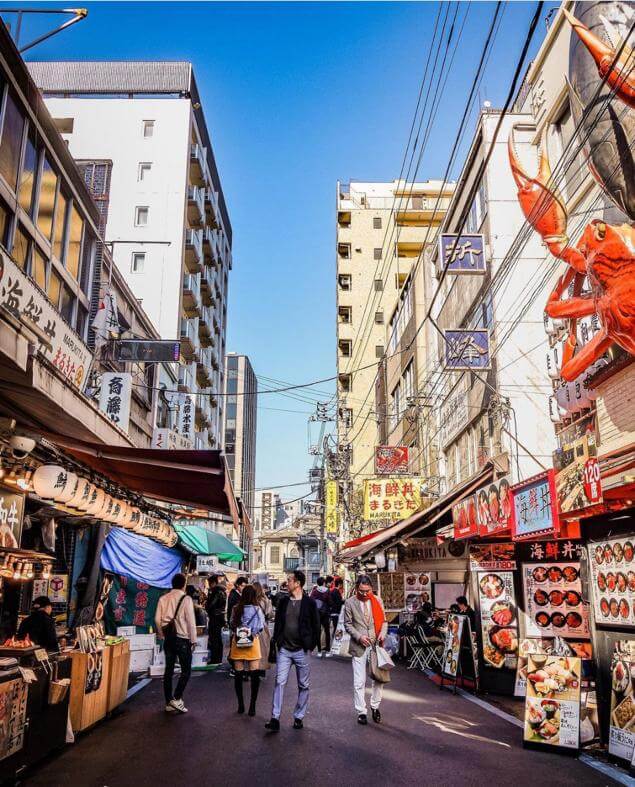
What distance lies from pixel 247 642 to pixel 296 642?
38.5 inches

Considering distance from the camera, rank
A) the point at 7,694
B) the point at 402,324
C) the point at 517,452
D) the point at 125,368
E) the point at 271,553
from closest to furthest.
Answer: the point at 7,694, the point at 517,452, the point at 125,368, the point at 402,324, the point at 271,553

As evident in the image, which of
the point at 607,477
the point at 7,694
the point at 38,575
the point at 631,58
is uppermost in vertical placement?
the point at 631,58

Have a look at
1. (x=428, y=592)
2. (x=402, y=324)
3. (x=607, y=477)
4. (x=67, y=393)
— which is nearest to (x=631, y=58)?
(x=607, y=477)

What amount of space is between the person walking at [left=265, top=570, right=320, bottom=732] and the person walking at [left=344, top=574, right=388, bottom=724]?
29.5 inches

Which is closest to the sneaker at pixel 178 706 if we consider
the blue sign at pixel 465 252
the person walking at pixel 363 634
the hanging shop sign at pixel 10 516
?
the person walking at pixel 363 634

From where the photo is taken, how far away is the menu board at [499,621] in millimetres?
11492

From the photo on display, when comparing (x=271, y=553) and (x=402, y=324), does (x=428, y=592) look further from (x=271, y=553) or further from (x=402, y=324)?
(x=271, y=553)

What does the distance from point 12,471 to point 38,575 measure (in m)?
4.11

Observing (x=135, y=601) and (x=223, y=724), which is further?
(x=135, y=601)

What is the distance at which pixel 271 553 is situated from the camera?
296ft

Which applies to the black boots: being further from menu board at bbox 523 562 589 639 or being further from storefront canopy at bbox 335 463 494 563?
storefront canopy at bbox 335 463 494 563

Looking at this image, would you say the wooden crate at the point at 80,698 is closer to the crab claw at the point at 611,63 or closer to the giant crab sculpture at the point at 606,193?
the giant crab sculpture at the point at 606,193

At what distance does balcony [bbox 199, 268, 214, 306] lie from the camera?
4616cm

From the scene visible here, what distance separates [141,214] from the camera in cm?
4047
